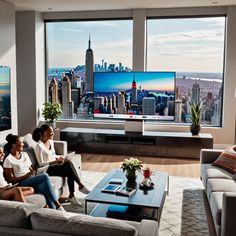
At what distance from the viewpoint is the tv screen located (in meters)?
6.36

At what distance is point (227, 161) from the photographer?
14.9 feet

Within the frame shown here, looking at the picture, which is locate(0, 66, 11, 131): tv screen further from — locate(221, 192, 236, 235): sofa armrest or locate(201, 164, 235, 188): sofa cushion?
locate(221, 192, 236, 235): sofa armrest

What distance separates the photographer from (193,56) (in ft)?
24.1

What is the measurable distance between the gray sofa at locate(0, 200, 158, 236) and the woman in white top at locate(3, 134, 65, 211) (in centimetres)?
135

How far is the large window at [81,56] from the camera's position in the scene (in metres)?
7.66

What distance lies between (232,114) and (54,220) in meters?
5.65

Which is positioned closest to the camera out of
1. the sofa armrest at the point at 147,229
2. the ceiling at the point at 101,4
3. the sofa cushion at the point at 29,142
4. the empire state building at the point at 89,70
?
the sofa armrest at the point at 147,229

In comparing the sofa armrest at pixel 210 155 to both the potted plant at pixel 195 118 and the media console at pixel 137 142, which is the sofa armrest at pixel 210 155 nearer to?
the media console at pixel 137 142

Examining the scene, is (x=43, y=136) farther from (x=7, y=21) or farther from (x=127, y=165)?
(x=7, y=21)

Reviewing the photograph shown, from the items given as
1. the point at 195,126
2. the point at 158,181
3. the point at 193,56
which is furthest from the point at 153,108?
the point at 158,181

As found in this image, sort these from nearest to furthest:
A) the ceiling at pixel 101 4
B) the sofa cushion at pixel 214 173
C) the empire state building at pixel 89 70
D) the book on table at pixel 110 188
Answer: the book on table at pixel 110 188, the sofa cushion at pixel 214 173, the ceiling at pixel 101 4, the empire state building at pixel 89 70

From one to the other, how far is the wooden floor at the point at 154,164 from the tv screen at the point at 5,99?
157 cm

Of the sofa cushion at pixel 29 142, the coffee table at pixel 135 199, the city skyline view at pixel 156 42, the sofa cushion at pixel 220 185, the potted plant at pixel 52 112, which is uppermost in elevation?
the city skyline view at pixel 156 42

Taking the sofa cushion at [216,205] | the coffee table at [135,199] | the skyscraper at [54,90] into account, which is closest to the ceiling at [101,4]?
the skyscraper at [54,90]
